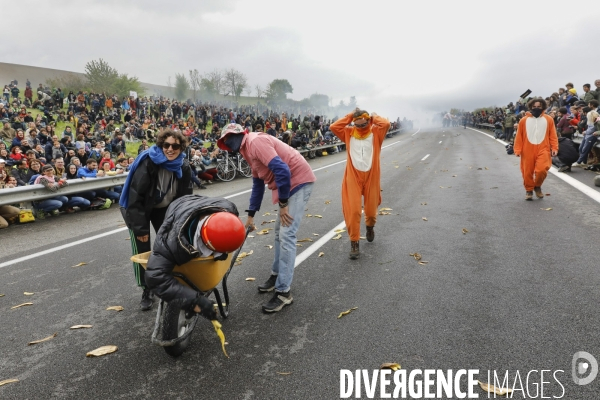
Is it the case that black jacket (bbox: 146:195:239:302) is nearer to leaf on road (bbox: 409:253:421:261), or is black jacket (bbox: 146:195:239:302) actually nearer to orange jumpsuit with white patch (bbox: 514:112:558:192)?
leaf on road (bbox: 409:253:421:261)

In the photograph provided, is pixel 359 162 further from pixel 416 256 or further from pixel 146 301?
pixel 146 301

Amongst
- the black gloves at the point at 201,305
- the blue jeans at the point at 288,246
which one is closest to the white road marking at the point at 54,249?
the blue jeans at the point at 288,246

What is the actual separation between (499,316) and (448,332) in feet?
1.87

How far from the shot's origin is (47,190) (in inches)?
344

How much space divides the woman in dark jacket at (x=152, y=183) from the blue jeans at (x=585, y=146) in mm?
12095

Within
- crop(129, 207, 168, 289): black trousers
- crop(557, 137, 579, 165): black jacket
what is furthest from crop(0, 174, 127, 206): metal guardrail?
crop(557, 137, 579, 165): black jacket

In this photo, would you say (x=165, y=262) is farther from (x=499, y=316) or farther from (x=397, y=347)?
(x=499, y=316)

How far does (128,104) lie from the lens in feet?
97.5

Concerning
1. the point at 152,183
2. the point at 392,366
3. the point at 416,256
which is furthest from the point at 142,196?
the point at 416,256

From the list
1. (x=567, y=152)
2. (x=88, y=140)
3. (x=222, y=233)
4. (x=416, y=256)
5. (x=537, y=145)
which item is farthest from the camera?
(x=88, y=140)

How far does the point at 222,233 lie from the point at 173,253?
1.37ft

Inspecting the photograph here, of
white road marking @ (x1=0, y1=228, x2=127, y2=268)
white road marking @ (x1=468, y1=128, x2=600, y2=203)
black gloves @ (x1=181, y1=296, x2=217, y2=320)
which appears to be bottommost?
white road marking @ (x1=0, y1=228, x2=127, y2=268)

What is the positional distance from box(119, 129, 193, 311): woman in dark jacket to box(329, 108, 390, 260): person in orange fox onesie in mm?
2246

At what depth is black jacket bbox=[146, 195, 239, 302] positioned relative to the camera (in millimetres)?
2602
